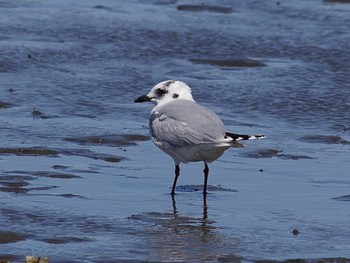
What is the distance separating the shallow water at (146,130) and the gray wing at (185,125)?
1.25ft

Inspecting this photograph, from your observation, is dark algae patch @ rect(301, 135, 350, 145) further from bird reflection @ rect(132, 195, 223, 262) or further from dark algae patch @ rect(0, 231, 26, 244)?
dark algae patch @ rect(0, 231, 26, 244)

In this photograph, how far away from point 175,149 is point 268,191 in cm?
73

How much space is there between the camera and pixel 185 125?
8.16 meters

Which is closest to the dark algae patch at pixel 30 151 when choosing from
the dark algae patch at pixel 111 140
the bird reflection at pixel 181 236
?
the dark algae patch at pixel 111 140

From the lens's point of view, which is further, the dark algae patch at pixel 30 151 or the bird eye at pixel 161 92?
the dark algae patch at pixel 30 151

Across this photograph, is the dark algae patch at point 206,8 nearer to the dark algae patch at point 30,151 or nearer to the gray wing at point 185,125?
the dark algae patch at point 30,151

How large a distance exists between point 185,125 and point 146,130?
182 cm

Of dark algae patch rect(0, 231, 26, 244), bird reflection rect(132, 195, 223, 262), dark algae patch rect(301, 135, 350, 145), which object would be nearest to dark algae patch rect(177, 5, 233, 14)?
dark algae patch rect(301, 135, 350, 145)

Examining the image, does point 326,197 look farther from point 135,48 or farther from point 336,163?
point 135,48

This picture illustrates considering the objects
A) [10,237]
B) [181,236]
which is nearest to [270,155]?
[181,236]

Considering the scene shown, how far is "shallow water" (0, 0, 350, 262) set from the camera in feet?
23.0

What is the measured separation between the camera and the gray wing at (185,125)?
26.3ft

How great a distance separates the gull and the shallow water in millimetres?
268

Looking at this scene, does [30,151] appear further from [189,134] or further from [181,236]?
[181,236]
